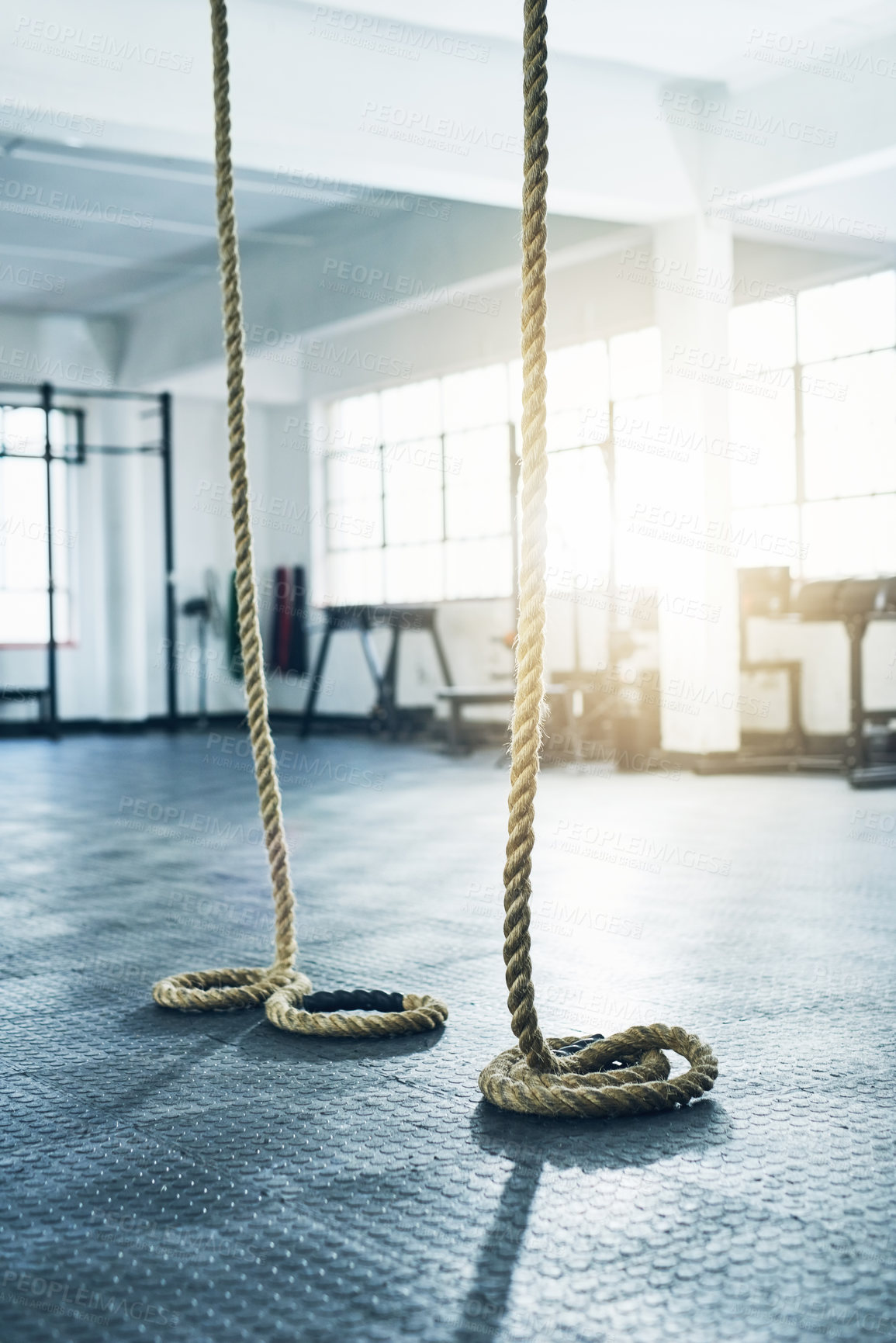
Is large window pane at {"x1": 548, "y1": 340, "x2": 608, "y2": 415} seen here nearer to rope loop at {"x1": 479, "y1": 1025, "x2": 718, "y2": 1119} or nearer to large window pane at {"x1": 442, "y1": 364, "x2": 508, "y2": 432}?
large window pane at {"x1": 442, "y1": 364, "x2": 508, "y2": 432}

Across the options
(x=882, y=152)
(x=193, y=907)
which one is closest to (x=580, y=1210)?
(x=193, y=907)

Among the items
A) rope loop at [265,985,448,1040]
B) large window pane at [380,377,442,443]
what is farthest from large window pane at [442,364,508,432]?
rope loop at [265,985,448,1040]

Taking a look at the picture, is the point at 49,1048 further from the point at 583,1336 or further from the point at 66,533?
the point at 66,533

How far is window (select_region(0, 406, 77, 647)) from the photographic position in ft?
38.3

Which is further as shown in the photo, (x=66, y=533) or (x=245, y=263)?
(x=66, y=533)

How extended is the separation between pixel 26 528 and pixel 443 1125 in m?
10.7

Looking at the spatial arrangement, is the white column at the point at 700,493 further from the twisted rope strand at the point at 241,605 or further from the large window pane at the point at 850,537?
the twisted rope strand at the point at 241,605

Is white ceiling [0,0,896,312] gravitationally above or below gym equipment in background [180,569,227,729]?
above

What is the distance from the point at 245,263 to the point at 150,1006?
906cm

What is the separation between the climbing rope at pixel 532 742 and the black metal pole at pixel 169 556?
31.5 feet

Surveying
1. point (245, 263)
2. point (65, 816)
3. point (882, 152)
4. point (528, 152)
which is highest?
Answer: point (245, 263)

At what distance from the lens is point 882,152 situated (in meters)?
6.17

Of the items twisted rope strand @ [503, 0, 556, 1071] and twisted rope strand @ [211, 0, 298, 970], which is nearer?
twisted rope strand @ [503, 0, 556, 1071]

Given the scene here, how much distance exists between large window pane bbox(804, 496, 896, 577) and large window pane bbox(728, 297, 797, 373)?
953 millimetres
